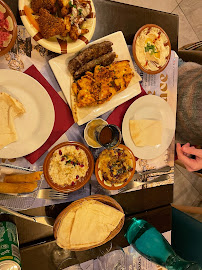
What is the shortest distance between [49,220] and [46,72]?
3.01 feet

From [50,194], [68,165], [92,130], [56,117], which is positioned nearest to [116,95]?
[92,130]

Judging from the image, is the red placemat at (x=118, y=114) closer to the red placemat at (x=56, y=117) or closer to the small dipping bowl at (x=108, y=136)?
the small dipping bowl at (x=108, y=136)

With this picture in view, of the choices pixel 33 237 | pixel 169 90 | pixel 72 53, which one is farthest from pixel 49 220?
pixel 169 90

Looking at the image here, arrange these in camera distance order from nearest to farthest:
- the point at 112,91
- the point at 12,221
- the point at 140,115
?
the point at 12,221 < the point at 112,91 < the point at 140,115

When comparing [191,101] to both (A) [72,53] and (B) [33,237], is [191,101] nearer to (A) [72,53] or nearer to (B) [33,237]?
(A) [72,53]

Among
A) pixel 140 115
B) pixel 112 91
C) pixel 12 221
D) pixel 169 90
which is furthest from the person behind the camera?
pixel 169 90

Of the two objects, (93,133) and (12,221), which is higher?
(93,133)

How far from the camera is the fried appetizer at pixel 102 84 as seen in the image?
5.17 feet

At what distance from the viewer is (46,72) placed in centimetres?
158

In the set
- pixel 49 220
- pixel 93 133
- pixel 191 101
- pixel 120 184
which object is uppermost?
pixel 191 101

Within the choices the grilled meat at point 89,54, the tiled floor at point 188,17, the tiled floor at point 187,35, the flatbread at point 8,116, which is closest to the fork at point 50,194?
the flatbread at point 8,116

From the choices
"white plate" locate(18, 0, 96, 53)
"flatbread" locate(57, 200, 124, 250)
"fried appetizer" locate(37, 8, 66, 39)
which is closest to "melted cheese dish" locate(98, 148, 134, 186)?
"flatbread" locate(57, 200, 124, 250)

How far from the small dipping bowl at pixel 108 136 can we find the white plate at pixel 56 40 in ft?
1.66

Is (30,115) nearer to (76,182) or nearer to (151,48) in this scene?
(76,182)
